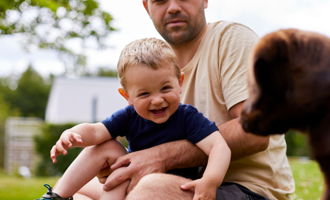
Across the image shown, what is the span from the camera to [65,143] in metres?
3.02

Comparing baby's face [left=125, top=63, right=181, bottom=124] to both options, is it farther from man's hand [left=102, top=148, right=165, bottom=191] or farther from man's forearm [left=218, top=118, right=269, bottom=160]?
man's forearm [left=218, top=118, right=269, bottom=160]

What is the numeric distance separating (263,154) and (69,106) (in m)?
35.0

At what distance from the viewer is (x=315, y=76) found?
1646 mm

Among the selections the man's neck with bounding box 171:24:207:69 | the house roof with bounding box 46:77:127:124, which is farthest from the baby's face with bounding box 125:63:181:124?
the house roof with bounding box 46:77:127:124

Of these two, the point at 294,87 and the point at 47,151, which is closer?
the point at 294,87

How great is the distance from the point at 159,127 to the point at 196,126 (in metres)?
0.24

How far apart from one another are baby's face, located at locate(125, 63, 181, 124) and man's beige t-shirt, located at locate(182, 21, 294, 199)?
41 cm

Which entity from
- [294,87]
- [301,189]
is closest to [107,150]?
[294,87]

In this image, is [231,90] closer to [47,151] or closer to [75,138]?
[75,138]

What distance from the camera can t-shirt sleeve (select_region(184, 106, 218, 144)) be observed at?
3023 millimetres

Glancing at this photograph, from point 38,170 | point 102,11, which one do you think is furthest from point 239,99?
point 38,170

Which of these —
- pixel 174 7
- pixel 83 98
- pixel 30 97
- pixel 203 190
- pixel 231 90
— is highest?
pixel 174 7

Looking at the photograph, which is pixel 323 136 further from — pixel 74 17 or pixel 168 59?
pixel 74 17

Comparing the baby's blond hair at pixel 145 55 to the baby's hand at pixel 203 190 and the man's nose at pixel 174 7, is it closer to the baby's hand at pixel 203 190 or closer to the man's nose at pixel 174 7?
the man's nose at pixel 174 7
